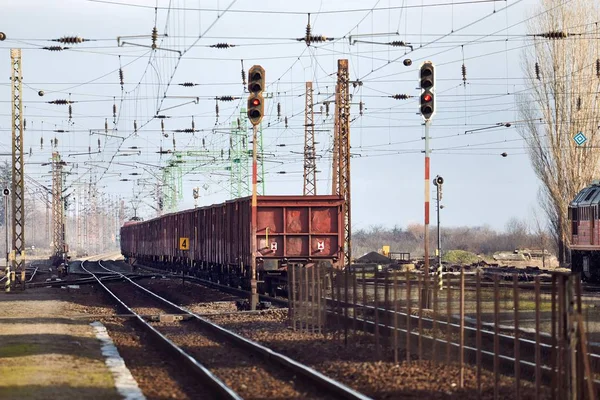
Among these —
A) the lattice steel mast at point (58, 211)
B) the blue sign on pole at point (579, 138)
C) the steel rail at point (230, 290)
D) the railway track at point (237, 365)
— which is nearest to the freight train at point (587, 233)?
the blue sign on pole at point (579, 138)

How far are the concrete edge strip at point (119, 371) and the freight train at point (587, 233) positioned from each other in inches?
1005

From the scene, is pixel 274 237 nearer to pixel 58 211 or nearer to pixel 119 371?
pixel 119 371

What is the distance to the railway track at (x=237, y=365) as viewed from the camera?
13766 millimetres

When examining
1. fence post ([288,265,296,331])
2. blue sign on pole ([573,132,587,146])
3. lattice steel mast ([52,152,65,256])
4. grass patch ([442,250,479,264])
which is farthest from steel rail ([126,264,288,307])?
lattice steel mast ([52,152,65,256])

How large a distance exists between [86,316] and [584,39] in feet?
126

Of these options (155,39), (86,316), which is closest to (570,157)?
(155,39)

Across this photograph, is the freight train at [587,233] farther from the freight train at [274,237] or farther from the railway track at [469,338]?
the railway track at [469,338]

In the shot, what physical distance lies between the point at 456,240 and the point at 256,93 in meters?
78.5

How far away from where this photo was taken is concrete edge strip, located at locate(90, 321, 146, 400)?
13850 millimetres

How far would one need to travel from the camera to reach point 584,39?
56938 millimetres

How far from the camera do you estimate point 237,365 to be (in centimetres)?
1727

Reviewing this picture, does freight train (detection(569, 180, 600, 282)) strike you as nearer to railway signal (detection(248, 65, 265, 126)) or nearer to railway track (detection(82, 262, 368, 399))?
railway signal (detection(248, 65, 265, 126))

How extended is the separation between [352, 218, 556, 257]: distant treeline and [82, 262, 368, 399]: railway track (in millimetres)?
53172

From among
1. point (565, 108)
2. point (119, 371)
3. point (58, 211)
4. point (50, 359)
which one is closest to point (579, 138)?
point (565, 108)
